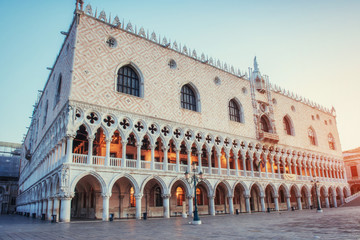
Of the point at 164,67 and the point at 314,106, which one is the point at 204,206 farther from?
the point at 314,106

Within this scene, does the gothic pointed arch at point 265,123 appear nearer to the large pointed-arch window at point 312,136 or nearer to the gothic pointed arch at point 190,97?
the large pointed-arch window at point 312,136

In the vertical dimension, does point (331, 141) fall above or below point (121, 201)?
above

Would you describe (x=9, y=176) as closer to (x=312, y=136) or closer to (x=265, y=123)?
(x=265, y=123)

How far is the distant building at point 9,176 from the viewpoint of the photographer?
141 ft

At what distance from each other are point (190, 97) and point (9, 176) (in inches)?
1539

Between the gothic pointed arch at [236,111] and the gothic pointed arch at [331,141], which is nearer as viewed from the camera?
the gothic pointed arch at [236,111]

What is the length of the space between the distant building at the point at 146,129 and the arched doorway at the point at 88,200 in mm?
71

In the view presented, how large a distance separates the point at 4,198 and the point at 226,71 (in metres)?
39.1

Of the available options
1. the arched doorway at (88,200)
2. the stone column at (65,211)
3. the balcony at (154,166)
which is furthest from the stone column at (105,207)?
the arched doorway at (88,200)

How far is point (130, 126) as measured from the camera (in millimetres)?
18375

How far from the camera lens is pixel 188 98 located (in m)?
23.3

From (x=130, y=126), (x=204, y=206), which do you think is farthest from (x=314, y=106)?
(x=130, y=126)

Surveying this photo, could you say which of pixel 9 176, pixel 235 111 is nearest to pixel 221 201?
pixel 235 111

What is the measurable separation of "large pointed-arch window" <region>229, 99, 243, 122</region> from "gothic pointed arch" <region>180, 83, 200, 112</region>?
4.33m
